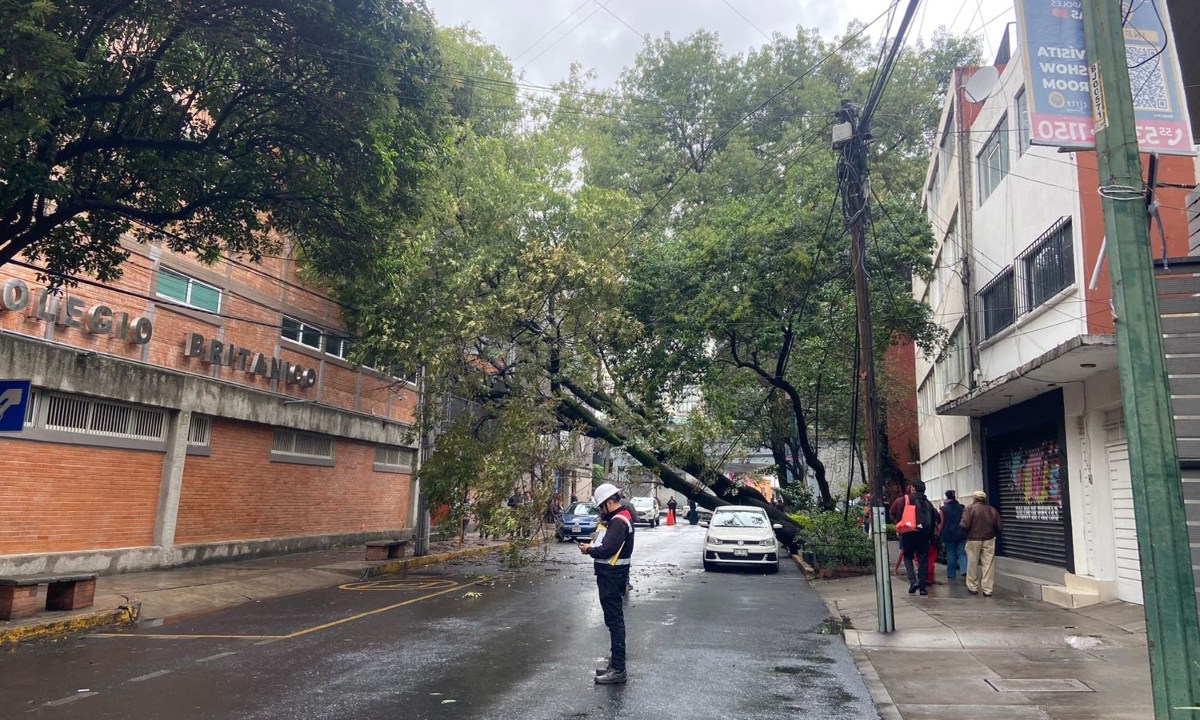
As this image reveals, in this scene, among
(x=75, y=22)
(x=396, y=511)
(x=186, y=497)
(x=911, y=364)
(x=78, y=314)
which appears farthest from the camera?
(x=911, y=364)

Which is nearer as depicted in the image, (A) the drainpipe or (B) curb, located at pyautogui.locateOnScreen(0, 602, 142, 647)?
(B) curb, located at pyautogui.locateOnScreen(0, 602, 142, 647)

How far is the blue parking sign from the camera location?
8.12 metres

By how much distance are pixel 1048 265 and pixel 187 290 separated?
16.2 meters

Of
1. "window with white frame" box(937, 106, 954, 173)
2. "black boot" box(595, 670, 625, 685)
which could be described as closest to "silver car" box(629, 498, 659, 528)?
"window with white frame" box(937, 106, 954, 173)

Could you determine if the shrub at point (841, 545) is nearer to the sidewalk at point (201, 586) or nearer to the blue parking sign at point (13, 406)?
the sidewalk at point (201, 586)

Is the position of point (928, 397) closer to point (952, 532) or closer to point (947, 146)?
point (947, 146)

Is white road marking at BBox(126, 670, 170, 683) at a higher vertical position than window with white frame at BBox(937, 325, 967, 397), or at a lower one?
lower

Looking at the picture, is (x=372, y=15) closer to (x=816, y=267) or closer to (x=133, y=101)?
(x=133, y=101)

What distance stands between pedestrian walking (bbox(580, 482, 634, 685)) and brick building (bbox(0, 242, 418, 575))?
8.38m

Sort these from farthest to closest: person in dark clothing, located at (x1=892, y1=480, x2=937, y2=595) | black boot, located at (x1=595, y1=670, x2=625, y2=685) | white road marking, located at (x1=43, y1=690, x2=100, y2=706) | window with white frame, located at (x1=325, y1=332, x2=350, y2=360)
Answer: window with white frame, located at (x1=325, y1=332, x2=350, y2=360)
person in dark clothing, located at (x1=892, y1=480, x2=937, y2=595)
black boot, located at (x1=595, y1=670, x2=625, y2=685)
white road marking, located at (x1=43, y1=690, x2=100, y2=706)

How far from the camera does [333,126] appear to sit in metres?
10.4

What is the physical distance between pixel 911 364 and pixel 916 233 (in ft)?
53.8

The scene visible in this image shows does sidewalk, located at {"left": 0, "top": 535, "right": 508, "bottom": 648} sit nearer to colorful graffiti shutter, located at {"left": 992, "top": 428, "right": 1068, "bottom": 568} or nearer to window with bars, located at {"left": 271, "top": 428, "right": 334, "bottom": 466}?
window with bars, located at {"left": 271, "top": 428, "right": 334, "bottom": 466}

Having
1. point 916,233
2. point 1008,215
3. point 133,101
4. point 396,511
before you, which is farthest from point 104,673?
point 396,511
